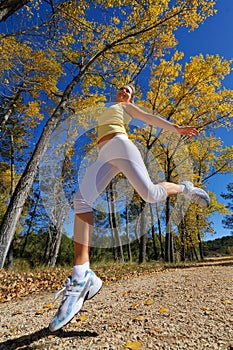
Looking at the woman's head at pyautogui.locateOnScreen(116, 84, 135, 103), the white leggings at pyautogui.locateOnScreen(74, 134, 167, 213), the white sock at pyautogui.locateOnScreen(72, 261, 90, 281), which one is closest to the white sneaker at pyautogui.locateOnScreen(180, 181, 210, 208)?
the white leggings at pyautogui.locateOnScreen(74, 134, 167, 213)

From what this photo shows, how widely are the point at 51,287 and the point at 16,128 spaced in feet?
37.4

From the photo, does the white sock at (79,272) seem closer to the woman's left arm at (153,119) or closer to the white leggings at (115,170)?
the white leggings at (115,170)

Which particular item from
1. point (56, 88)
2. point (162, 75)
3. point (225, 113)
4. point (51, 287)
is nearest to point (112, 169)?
point (51, 287)

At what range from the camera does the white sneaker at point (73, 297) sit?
5.74ft

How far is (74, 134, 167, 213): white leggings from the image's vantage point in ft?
6.24

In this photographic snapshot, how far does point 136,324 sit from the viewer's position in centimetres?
233

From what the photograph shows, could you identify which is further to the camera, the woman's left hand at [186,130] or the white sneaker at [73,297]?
the woman's left hand at [186,130]

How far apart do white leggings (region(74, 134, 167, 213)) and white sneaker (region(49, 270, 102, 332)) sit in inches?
21.7

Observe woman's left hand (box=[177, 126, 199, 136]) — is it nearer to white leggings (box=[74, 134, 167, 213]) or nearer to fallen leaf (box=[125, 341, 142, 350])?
white leggings (box=[74, 134, 167, 213])

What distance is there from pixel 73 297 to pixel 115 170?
1.02 metres

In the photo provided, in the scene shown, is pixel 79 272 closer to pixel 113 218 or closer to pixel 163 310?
pixel 163 310

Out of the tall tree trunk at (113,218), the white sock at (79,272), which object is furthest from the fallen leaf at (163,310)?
the tall tree trunk at (113,218)

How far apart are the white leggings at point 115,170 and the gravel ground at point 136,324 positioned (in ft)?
3.55

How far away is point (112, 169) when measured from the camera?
2.05 m
